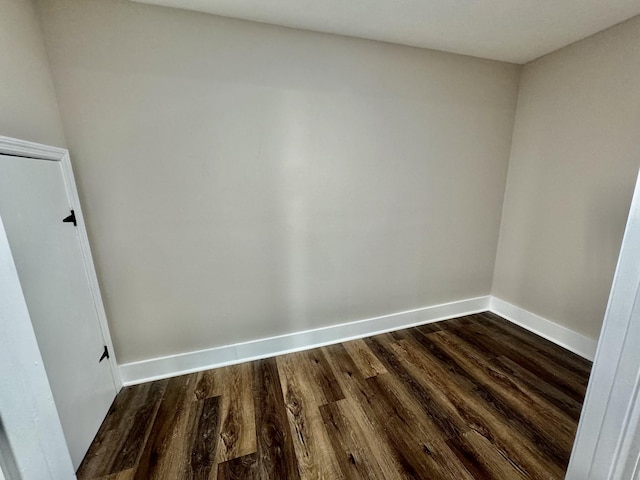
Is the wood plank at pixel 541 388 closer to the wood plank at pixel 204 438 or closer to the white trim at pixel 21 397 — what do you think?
the wood plank at pixel 204 438

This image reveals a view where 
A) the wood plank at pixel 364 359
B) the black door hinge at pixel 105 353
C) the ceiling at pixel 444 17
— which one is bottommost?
the wood plank at pixel 364 359

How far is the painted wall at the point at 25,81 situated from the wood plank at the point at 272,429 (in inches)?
74.7

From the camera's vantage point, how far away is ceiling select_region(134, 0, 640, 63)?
1.50 metres

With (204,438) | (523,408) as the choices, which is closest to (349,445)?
(204,438)

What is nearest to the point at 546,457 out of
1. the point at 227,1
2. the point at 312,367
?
the point at 312,367

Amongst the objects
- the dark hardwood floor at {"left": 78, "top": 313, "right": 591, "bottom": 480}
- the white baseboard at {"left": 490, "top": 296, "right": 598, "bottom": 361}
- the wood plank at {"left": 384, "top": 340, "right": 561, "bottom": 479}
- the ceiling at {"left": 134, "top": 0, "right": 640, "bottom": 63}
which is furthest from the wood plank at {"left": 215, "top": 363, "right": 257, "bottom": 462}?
the white baseboard at {"left": 490, "top": 296, "right": 598, "bottom": 361}

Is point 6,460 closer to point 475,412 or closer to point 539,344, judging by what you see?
point 475,412

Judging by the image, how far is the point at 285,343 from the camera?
2141 mm

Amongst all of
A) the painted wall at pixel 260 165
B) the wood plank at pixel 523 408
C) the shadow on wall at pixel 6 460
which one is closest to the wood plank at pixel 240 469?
the painted wall at pixel 260 165

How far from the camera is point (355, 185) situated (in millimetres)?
2100

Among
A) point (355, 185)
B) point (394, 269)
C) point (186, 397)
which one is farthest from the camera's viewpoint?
point (394, 269)

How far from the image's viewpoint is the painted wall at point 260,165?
5.11 ft

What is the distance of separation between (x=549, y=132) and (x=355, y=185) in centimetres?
171

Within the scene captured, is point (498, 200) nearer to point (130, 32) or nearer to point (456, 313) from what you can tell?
point (456, 313)
